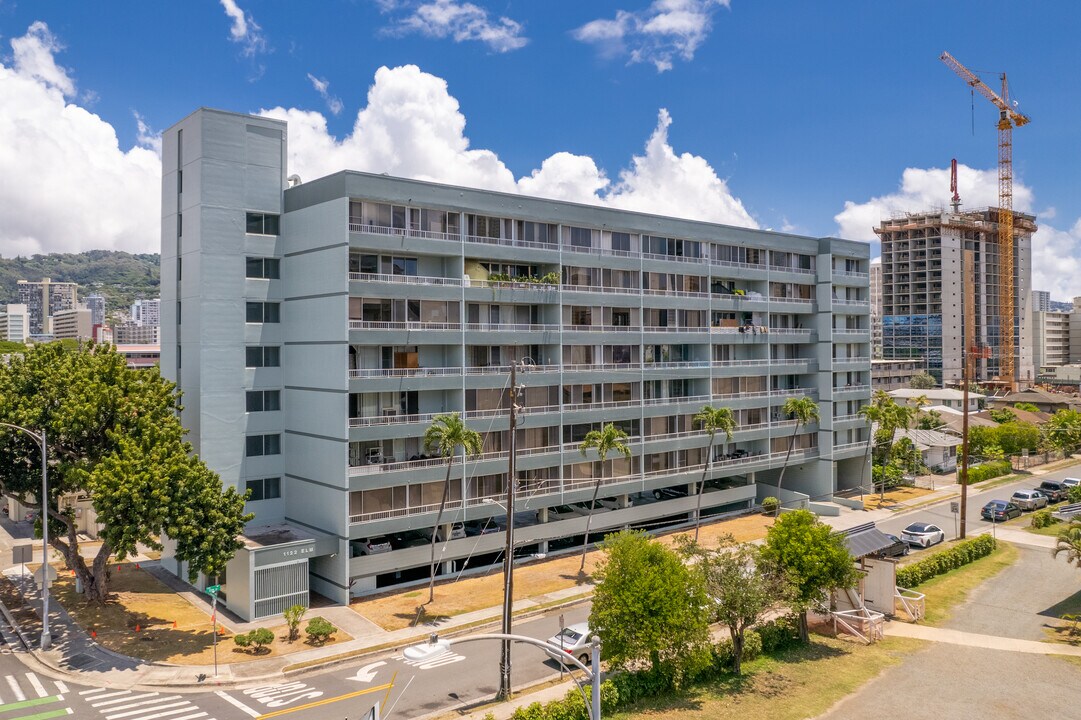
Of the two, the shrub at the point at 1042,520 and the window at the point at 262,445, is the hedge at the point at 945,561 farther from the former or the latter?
the window at the point at 262,445

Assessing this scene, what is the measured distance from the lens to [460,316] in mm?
52156

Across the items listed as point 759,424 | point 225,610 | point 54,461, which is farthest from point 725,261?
point 54,461

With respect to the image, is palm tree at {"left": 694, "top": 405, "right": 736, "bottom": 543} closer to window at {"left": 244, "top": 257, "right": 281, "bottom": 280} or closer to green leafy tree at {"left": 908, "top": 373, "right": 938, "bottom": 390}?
window at {"left": 244, "top": 257, "right": 281, "bottom": 280}

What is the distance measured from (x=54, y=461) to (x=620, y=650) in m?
36.8

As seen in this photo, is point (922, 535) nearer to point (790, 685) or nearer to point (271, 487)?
Result: point (790, 685)

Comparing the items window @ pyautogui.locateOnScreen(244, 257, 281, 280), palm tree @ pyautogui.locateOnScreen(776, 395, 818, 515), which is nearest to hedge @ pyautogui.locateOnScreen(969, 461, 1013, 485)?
palm tree @ pyautogui.locateOnScreen(776, 395, 818, 515)

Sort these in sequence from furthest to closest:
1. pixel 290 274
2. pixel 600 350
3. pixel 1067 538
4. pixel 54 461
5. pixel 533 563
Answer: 1. pixel 600 350
2. pixel 533 563
3. pixel 290 274
4. pixel 54 461
5. pixel 1067 538

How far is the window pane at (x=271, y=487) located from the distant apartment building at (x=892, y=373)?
490 ft

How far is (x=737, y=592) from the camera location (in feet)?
115

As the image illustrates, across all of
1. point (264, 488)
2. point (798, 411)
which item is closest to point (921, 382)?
point (798, 411)

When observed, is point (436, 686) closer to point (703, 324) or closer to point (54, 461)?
point (54, 461)

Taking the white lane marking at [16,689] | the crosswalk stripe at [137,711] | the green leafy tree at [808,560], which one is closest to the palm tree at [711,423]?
the green leafy tree at [808,560]

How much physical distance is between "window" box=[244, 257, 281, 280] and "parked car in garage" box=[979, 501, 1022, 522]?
219ft

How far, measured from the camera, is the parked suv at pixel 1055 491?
7788cm
